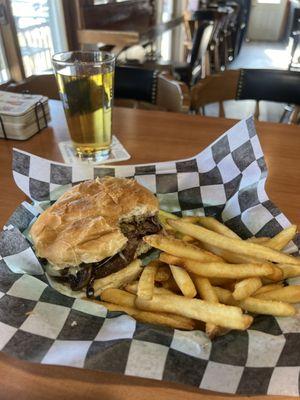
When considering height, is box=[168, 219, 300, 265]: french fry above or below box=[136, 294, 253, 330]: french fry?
above

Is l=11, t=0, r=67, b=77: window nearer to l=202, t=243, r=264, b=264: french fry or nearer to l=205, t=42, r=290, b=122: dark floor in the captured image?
l=205, t=42, r=290, b=122: dark floor

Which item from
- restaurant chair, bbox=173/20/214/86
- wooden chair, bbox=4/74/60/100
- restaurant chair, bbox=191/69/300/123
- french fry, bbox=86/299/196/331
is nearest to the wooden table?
restaurant chair, bbox=173/20/214/86

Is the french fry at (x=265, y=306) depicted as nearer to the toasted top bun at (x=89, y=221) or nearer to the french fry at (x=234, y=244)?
the french fry at (x=234, y=244)

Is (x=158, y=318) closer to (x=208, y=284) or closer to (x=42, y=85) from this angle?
(x=208, y=284)

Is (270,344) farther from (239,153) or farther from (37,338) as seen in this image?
(239,153)

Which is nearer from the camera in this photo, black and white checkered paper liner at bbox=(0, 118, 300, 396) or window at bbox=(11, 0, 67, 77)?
black and white checkered paper liner at bbox=(0, 118, 300, 396)

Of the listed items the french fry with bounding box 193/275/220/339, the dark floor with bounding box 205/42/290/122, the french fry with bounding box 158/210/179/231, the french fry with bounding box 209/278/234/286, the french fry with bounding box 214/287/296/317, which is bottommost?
the dark floor with bounding box 205/42/290/122

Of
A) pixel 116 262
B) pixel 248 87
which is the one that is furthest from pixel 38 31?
pixel 116 262
